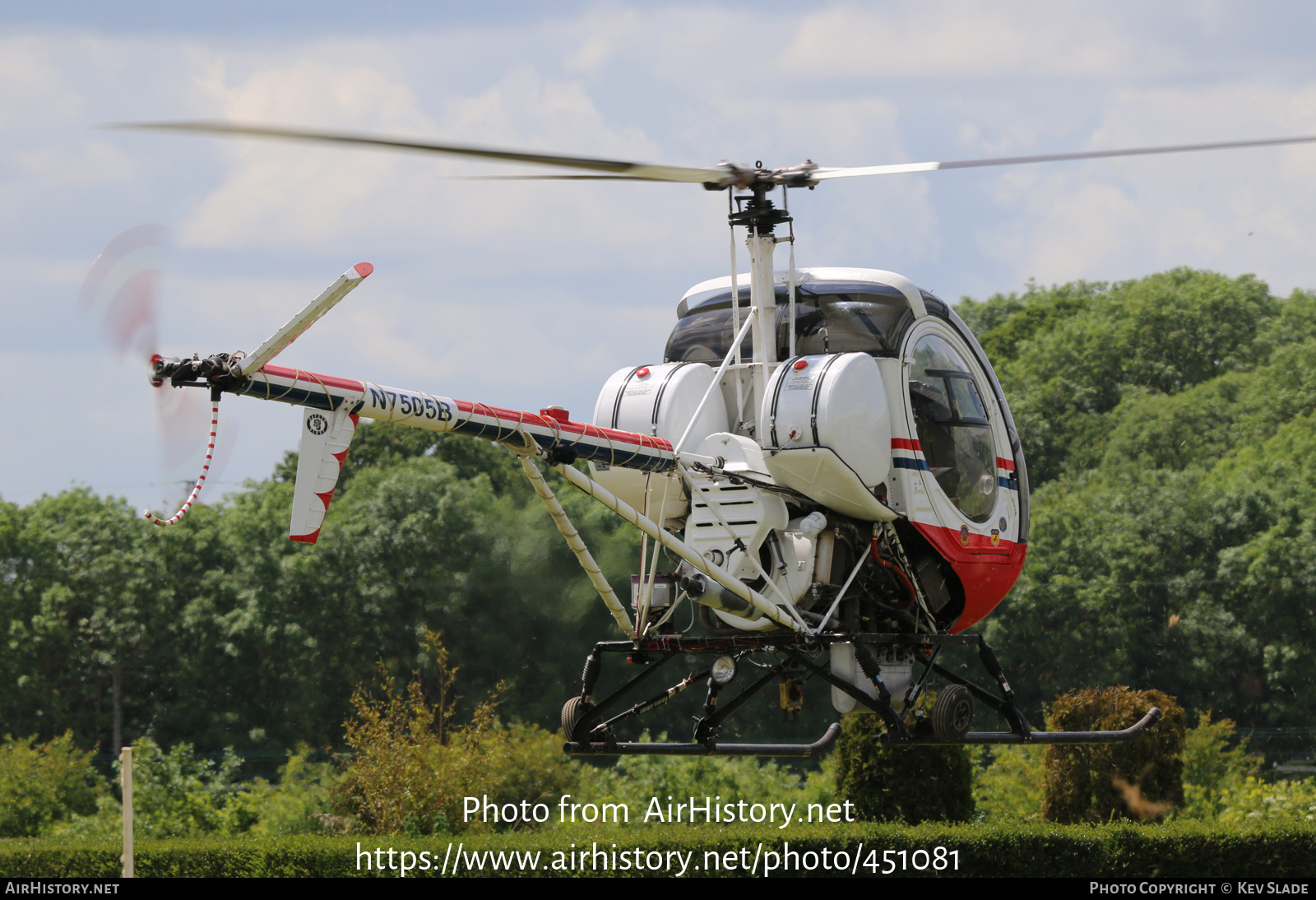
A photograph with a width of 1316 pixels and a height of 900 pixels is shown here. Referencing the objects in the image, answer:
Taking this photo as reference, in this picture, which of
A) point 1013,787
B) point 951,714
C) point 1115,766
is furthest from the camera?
point 1013,787

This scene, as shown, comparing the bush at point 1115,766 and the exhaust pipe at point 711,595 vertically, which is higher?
the exhaust pipe at point 711,595

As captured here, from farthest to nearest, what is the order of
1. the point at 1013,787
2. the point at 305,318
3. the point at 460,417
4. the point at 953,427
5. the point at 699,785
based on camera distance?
the point at 699,785 < the point at 1013,787 < the point at 953,427 < the point at 460,417 < the point at 305,318

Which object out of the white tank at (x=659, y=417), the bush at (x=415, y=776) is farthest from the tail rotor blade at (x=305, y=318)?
the bush at (x=415, y=776)

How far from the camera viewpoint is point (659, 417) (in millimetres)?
11734

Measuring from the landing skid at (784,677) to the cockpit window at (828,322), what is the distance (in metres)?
2.24

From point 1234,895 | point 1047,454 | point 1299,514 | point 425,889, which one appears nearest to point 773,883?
point 425,889

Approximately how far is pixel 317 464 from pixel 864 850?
32.0ft

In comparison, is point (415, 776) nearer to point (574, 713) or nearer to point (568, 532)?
point (574, 713)

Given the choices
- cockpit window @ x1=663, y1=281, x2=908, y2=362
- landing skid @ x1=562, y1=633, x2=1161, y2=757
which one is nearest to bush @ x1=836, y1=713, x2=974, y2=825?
landing skid @ x1=562, y1=633, x2=1161, y2=757

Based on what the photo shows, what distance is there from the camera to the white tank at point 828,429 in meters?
11.2

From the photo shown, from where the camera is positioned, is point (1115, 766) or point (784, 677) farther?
point (1115, 766)

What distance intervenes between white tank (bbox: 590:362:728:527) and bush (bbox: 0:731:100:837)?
1648cm

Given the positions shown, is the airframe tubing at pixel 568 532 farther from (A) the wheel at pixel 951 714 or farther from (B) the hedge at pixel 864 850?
(B) the hedge at pixel 864 850

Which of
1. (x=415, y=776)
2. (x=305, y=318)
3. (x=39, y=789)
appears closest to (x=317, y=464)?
(x=305, y=318)
